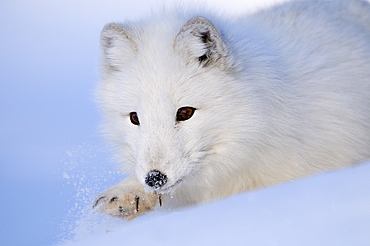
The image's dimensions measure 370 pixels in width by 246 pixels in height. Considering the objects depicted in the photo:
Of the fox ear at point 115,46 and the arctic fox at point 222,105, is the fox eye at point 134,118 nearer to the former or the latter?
the arctic fox at point 222,105

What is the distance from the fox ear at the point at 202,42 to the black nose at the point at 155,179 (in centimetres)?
84

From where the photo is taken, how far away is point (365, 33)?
489 cm

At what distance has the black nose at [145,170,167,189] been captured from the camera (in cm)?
321

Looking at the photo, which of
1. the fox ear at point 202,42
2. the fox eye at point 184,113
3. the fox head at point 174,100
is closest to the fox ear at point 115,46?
the fox head at point 174,100

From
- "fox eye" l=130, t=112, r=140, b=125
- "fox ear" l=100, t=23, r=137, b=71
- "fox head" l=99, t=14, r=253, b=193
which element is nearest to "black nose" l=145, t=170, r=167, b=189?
"fox head" l=99, t=14, r=253, b=193

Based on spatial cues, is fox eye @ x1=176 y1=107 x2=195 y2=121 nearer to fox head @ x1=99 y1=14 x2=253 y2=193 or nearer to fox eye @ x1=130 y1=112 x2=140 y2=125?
fox head @ x1=99 y1=14 x2=253 y2=193

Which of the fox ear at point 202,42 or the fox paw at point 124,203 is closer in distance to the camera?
the fox ear at point 202,42

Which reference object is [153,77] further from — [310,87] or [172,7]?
[310,87]

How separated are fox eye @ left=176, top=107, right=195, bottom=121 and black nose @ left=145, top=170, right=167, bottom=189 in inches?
16.1

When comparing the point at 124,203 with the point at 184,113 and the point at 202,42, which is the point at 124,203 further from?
the point at 202,42

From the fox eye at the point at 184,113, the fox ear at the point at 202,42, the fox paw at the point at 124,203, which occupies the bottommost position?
the fox paw at the point at 124,203

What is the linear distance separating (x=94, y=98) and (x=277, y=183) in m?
1.51

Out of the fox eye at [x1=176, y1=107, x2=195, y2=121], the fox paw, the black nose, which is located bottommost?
the fox paw

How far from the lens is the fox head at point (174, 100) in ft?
10.9
